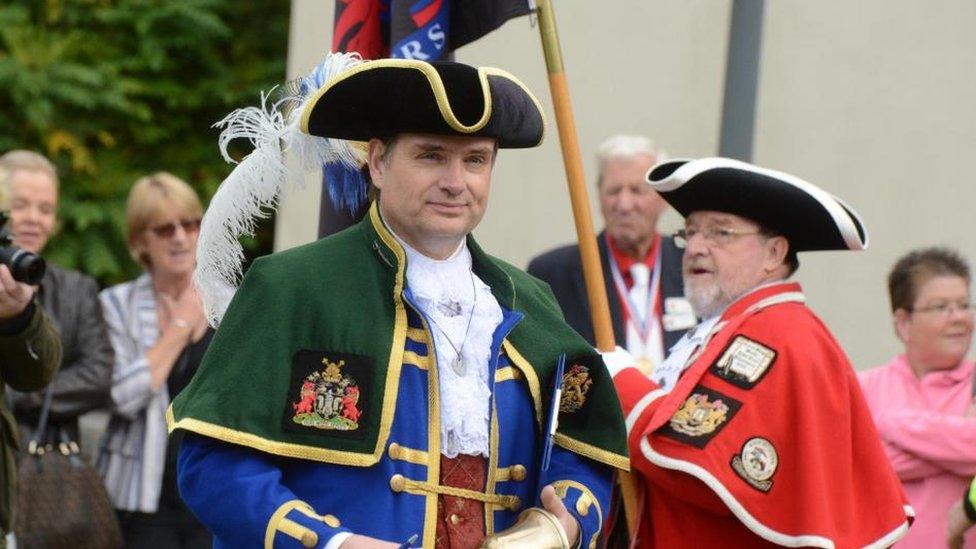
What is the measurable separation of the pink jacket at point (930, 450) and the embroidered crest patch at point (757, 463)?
1.29m

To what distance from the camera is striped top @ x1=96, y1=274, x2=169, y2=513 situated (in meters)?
6.09

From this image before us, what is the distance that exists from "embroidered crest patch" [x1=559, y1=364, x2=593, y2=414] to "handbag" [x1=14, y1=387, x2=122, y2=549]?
2.38 meters

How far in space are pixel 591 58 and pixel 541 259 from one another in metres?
1.87

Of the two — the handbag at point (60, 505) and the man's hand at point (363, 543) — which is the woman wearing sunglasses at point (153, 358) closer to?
the handbag at point (60, 505)

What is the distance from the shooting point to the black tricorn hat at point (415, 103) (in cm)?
353

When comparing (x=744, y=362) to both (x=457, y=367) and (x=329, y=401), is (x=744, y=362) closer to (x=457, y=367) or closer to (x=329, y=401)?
(x=457, y=367)

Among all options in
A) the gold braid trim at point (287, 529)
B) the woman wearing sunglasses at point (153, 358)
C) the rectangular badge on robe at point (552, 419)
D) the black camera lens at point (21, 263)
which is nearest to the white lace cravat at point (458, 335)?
the rectangular badge on robe at point (552, 419)

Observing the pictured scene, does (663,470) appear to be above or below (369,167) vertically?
below

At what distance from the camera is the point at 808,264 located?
7949mm

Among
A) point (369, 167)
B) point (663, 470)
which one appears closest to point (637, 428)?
point (663, 470)

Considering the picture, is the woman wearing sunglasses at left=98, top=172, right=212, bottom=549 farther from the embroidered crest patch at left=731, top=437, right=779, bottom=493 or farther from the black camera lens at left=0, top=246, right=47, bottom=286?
the embroidered crest patch at left=731, top=437, right=779, bottom=493

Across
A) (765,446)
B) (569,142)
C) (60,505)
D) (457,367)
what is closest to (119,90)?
(60,505)

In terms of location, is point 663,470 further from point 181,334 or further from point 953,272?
point 181,334

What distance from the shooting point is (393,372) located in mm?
3555
